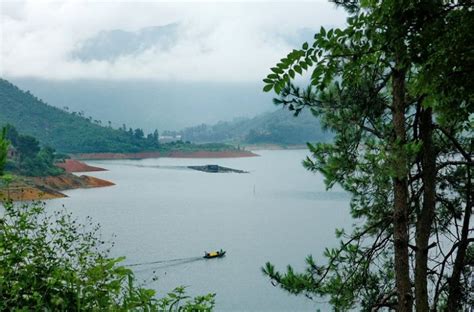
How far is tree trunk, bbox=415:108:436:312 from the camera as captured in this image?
A: 4.83m

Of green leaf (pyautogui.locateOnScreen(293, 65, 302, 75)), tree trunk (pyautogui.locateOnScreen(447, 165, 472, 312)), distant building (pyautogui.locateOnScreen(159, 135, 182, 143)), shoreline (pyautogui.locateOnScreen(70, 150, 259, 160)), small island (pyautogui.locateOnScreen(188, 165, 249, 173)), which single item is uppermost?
distant building (pyautogui.locateOnScreen(159, 135, 182, 143))

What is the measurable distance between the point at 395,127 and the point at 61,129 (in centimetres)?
10537

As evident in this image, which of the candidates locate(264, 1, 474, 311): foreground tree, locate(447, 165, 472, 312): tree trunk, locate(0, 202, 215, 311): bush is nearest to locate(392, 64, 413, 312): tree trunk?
locate(264, 1, 474, 311): foreground tree

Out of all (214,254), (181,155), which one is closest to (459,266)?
(214,254)

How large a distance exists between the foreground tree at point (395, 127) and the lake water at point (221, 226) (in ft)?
9.02

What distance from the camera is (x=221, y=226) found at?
37.2 meters

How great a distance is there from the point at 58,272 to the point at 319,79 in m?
1.43

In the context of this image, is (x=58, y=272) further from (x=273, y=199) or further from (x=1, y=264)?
(x=273, y=199)

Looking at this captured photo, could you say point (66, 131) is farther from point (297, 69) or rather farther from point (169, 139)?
point (297, 69)

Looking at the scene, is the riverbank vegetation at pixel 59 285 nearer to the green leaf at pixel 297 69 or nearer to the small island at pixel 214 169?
the green leaf at pixel 297 69

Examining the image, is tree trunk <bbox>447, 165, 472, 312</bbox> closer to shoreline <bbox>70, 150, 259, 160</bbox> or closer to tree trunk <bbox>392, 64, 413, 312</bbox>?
tree trunk <bbox>392, 64, 413, 312</bbox>

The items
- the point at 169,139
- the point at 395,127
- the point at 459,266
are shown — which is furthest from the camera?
the point at 169,139

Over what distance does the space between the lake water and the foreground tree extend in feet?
9.02

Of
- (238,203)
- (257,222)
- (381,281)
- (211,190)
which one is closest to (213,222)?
(257,222)
